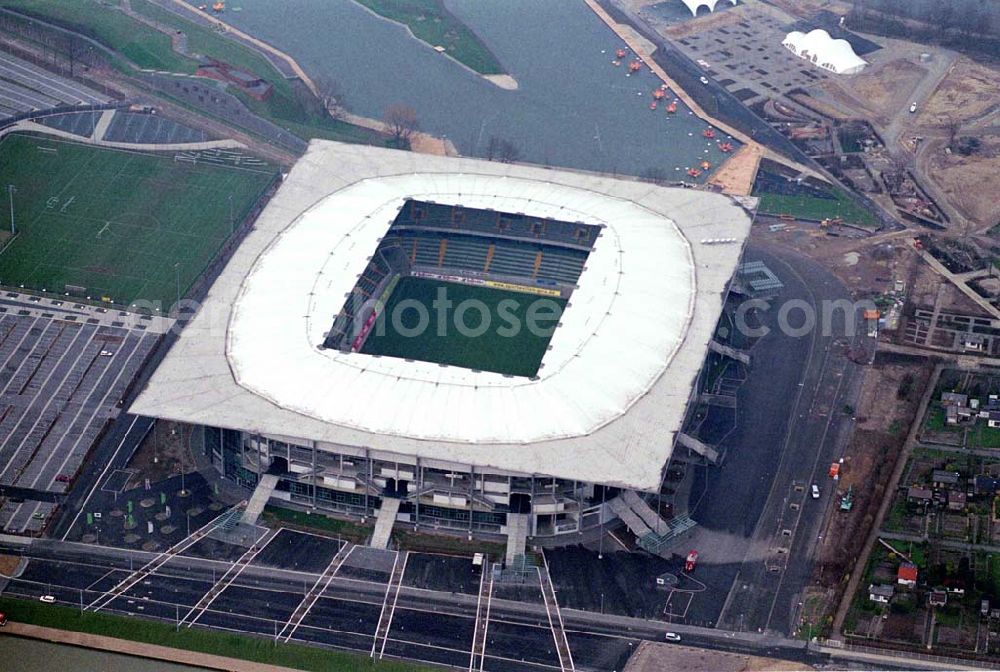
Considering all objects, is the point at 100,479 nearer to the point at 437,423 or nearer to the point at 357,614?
the point at 357,614

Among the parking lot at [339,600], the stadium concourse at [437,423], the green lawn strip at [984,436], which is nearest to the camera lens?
the parking lot at [339,600]

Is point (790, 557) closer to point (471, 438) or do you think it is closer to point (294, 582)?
point (471, 438)

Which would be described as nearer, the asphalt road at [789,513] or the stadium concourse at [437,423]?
the asphalt road at [789,513]

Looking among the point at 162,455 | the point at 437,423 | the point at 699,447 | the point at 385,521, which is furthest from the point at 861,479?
the point at 162,455

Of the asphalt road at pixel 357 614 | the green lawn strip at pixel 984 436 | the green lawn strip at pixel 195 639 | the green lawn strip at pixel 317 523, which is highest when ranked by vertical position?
the green lawn strip at pixel 984 436

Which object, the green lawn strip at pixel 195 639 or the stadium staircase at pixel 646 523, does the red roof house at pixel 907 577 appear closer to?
the stadium staircase at pixel 646 523

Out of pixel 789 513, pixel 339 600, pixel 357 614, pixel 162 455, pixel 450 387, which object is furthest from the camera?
pixel 162 455

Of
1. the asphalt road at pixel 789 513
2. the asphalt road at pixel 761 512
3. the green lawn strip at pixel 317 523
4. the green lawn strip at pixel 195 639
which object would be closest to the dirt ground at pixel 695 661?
the asphalt road at pixel 761 512
